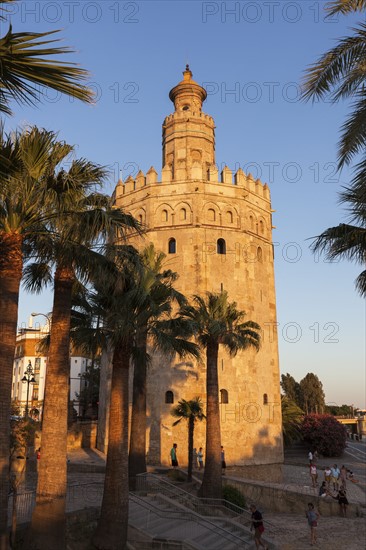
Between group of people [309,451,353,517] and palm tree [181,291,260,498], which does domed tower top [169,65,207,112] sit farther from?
group of people [309,451,353,517]

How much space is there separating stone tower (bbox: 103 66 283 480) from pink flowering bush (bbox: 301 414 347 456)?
40.2 ft

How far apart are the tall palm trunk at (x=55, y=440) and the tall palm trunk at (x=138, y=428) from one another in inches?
275

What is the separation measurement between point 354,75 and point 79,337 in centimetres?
1016

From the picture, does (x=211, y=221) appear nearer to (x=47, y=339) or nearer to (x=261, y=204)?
(x=261, y=204)

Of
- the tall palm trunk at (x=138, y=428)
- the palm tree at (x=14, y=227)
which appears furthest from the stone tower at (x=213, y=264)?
the palm tree at (x=14, y=227)

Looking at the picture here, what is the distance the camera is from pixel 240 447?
92.5 feet

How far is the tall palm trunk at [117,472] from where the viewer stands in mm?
12656

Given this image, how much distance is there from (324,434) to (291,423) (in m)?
3.51

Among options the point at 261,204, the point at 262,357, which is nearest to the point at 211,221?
the point at 261,204

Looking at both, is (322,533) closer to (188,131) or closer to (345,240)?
(345,240)

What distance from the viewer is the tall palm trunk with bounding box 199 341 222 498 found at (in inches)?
766

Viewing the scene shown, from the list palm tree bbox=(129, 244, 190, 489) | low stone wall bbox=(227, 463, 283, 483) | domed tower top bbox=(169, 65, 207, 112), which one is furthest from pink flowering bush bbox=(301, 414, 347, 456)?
domed tower top bbox=(169, 65, 207, 112)

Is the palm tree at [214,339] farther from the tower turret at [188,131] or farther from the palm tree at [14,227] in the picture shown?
the tower turret at [188,131]

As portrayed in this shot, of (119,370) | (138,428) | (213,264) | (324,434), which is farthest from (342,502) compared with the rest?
(324,434)
